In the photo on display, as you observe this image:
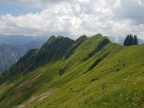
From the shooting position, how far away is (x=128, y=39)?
157250mm

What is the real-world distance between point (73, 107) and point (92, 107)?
15.7 ft

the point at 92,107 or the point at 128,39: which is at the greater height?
the point at 128,39

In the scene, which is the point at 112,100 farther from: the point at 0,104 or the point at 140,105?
the point at 0,104

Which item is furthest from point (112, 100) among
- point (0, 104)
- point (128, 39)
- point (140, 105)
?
point (0, 104)

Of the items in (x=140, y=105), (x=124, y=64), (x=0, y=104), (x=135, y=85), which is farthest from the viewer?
(x=0, y=104)

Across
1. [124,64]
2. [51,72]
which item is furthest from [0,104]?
[124,64]

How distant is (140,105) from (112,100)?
3.89 m

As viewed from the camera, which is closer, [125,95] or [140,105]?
[140,105]

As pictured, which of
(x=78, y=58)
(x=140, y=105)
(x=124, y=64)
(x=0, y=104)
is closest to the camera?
(x=140, y=105)

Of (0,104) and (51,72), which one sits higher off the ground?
(51,72)

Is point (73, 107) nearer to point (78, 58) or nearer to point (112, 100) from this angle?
point (112, 100)

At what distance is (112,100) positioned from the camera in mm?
33344

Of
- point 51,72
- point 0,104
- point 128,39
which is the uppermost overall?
point 128,39

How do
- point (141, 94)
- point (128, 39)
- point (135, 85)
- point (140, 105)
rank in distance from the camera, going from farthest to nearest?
point (128, 39), point (135, 85), point (141, 94), point (140, 105)
